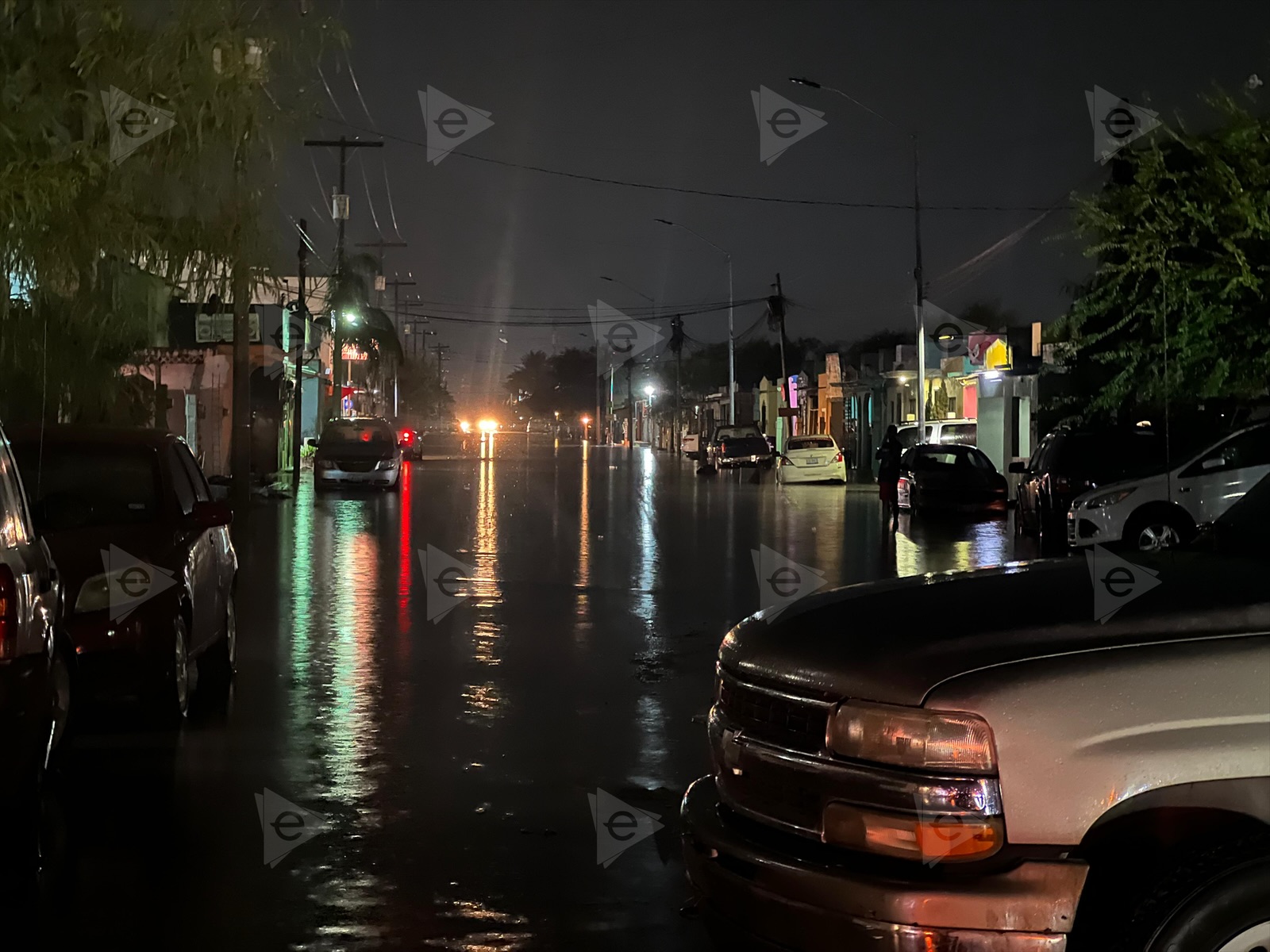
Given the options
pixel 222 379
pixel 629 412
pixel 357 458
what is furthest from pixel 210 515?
pixel 629 412

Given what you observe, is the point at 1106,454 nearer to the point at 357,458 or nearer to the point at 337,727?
the point at 337,727

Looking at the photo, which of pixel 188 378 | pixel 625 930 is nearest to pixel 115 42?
pixel 625 930

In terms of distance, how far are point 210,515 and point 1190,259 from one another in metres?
16.5

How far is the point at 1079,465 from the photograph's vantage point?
2227 centimetres

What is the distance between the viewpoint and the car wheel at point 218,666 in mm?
10281

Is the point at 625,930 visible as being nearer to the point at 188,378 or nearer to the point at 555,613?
the point at 555,613

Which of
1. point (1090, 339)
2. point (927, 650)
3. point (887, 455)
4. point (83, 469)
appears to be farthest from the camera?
point (887, 455)

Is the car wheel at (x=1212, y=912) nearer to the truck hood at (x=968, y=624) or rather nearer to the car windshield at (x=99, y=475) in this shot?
the truck hood at (x=968, y=624)

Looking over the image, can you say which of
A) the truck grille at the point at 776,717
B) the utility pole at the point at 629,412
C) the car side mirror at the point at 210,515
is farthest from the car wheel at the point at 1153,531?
the utility pole at the point at 629,412

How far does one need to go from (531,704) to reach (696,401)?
105 metres

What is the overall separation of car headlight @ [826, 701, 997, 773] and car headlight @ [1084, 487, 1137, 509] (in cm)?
1611

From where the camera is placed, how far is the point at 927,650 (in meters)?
3.89

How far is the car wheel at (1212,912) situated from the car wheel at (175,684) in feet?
21.0

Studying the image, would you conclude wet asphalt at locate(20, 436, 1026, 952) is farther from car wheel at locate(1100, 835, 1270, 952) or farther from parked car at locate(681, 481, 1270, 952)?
car wheel at locate(1100, 835, 1270, 952)
